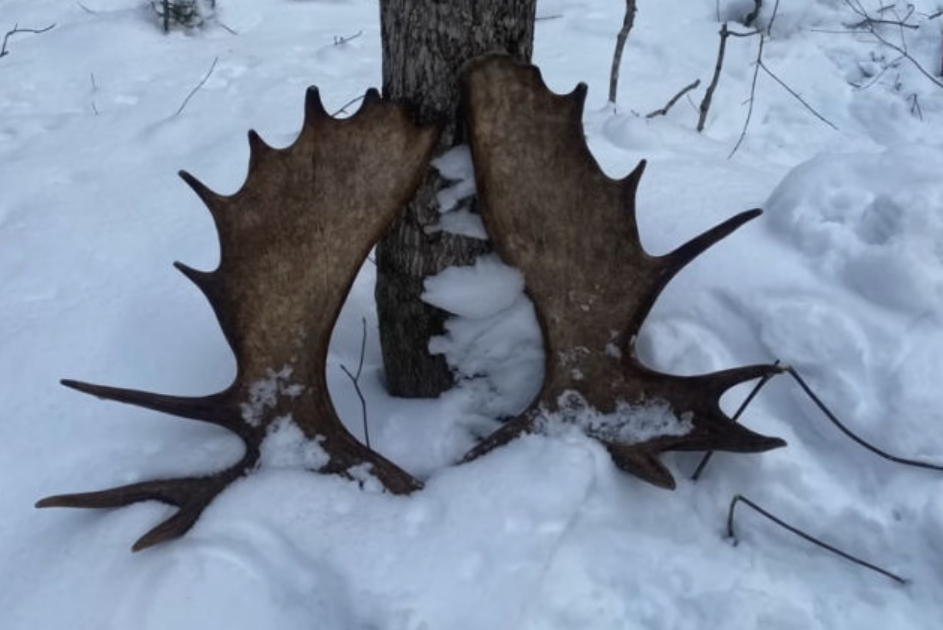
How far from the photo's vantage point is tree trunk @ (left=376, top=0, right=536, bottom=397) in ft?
4.67

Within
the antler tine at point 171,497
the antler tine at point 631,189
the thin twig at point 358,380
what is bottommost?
the antler tine at point 171,497

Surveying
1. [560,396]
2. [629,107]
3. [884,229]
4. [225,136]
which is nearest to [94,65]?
[225,136]

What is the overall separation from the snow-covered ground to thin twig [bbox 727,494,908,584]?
0.02m

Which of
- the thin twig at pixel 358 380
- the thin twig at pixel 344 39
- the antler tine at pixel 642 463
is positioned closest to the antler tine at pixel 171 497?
the thin twig at pixel 358 380

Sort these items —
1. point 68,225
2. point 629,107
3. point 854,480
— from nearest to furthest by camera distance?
point 854,480, point 68,225, point 629,107

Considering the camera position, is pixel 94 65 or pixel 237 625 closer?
pixel 237 625

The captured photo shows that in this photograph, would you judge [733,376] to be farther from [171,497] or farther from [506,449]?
[171,497]

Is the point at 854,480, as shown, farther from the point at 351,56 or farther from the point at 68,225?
Result: the point at 351,56

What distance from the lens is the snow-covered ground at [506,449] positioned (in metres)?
1.38

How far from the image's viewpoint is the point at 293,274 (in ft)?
5.14

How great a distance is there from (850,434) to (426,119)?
972 millimetres

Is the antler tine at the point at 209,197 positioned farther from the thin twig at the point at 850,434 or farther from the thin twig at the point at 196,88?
the thin twig at the point at 196,88

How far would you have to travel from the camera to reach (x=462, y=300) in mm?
1635

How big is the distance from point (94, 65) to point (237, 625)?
2.68 meters
